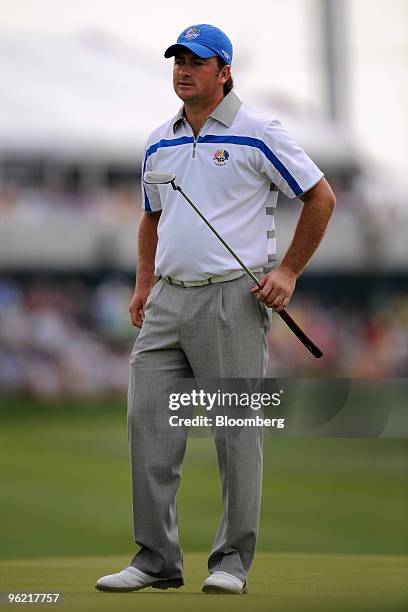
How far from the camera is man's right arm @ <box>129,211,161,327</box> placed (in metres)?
5.33

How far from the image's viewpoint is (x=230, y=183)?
16.2 feet

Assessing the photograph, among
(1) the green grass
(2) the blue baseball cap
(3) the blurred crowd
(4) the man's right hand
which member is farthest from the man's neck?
(3) the blurred crowd

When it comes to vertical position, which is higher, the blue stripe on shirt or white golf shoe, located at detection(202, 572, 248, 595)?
the blue stripe on shirt

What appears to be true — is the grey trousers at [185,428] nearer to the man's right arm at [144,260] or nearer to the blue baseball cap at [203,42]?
the man's right arm at [144,260]

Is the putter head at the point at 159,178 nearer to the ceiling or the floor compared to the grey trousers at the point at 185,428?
nearer to the ceiling

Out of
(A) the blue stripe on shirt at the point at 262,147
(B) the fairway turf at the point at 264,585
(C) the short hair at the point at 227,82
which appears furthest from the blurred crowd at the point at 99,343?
(A) the blue stripe on shirt at the point at 262,147

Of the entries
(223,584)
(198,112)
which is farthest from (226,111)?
(223,584)

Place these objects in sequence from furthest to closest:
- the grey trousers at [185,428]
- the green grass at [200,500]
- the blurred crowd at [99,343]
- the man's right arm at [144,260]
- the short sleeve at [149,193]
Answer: the blurred crowd at [99,343]
the green grass at [200,500]
the man's right arm at [144,260]
the short sleeve at [149,193]
the grey trousers at [185,428]

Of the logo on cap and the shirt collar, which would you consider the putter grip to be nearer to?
the shirt collar

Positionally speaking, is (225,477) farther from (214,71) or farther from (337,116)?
(337,116)

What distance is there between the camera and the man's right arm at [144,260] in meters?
5.33

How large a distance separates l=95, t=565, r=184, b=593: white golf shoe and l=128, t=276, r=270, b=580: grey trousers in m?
0.02

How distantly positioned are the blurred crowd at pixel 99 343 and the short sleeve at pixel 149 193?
16501 mm

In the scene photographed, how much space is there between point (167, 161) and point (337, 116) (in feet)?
96.4
